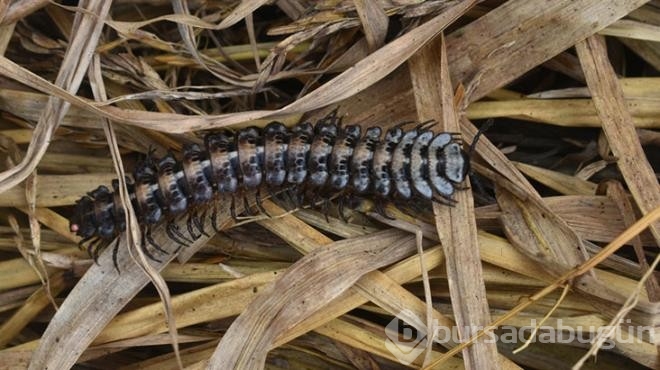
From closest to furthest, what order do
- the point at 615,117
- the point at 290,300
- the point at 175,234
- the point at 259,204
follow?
the point at 290,300 → the point at 615,117 → the point at 259,204 → the point at 175,234

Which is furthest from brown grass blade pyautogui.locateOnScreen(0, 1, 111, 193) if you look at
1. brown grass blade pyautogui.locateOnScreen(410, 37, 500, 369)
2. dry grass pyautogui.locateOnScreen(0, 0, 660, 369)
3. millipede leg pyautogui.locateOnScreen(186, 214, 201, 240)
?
brown grass blade pyautogui.locateOnScreen(410, 37, 500, 369)

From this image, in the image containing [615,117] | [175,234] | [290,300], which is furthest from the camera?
[175,234]

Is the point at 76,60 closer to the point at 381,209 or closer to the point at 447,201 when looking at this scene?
the point at 381,209

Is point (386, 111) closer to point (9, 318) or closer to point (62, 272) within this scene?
point (62, 272)

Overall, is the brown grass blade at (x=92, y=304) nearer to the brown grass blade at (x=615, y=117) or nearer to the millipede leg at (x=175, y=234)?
the millipede leg at (x=175, y=234)

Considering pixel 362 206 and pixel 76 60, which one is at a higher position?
pixel 76 60

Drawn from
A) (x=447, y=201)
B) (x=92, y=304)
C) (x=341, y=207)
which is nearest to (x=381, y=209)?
(x=341, y=207)

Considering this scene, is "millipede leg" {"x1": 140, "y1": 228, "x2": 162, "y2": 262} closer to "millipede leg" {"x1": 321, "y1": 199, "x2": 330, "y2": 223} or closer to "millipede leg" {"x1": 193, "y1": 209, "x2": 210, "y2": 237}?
"millipede leg" {"x1": 193, "y1": 209, "x2": 210, "y2": 237}
